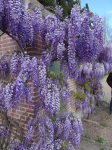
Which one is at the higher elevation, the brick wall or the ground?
the brick wall

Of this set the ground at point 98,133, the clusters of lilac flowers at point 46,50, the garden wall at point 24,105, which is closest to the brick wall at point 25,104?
the garden wall at point 24,105

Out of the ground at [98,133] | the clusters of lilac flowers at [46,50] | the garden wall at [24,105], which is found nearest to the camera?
the clusters of lilac flowers at [46,50]

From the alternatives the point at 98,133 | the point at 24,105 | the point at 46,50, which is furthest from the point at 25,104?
the point at 98,133

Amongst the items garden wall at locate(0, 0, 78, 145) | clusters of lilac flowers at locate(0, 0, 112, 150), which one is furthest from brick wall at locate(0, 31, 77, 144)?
clusters of lilac flowers at locate(0, 0, 112, 150)

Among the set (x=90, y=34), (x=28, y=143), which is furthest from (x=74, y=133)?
(x=90, y=34)

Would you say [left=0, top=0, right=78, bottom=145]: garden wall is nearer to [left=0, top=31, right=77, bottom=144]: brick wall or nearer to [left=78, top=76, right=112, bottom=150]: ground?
[left=0, top=31, right=77, bottom=144]: brick wall

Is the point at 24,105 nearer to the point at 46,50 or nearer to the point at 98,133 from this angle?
the point at 46,50

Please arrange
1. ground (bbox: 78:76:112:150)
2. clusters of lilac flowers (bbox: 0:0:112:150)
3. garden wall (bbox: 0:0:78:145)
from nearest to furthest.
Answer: clusters of lilac flowers (bbox: 0:0:112:150) → garden wall (bbox: 0:0:78:145) → ground (bbox: 78:76:112:150)

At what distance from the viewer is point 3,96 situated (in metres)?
1.37

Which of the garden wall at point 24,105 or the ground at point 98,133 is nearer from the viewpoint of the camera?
the garden wall at point 24,105

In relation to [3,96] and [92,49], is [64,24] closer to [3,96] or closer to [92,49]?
[92,49]

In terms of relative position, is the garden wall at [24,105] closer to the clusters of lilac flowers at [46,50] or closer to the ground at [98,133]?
the clusters of lilac flowers at [46,50]

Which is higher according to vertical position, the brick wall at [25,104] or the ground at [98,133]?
the brick wall at [25,104]

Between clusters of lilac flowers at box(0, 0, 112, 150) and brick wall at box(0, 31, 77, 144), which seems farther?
brick wall at box(0, 31, 77, 144)
